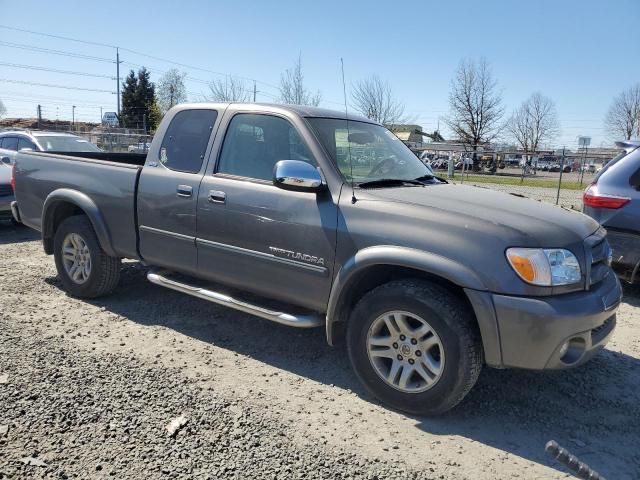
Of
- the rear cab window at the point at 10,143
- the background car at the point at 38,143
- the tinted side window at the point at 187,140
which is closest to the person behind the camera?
the tinted side window at the point at 187,140

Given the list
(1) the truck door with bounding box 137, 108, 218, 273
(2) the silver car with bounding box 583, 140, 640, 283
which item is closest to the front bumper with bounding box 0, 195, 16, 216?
(1) the truck door with bounding box 137, 108, 218, 273

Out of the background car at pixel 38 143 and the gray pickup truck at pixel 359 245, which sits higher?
the background car at pixel 38 143

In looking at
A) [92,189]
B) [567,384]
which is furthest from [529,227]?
[92,189]

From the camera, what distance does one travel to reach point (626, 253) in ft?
18.1

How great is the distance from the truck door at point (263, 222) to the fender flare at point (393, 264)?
13cm

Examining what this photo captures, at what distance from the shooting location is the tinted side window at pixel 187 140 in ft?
14.3

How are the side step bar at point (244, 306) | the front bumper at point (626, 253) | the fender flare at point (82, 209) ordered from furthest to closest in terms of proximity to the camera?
1. the front bumper at point (626, 253)
2. the fender flare at point (82, 209)
3. the side step bar at point (244, 306)

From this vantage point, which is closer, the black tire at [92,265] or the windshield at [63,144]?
the black tire at [92,265]

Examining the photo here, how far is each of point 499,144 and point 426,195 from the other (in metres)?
56.1

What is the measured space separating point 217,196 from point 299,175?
85 cm

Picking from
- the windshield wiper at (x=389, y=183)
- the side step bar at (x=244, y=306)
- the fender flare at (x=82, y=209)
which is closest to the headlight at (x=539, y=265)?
the windshield wiper at (x=389, y=183)

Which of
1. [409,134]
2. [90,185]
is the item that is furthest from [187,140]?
[409,134]

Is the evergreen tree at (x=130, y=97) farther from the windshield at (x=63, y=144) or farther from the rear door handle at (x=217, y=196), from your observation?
the rear door handle at (x=217, y=196)

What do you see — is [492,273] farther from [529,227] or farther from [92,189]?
[92,189]
